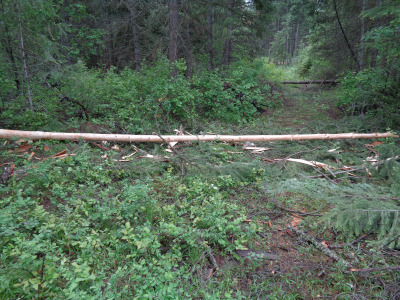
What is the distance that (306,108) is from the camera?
12.5 meters

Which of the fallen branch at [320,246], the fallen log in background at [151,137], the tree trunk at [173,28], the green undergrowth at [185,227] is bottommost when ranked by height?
the fallen branch at [320,246]

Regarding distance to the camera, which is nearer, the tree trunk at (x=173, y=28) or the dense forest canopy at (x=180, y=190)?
the dense forest canopy at (x=180, y=190)

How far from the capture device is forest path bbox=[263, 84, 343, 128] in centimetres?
1081

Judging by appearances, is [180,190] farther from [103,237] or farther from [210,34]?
[210,34]

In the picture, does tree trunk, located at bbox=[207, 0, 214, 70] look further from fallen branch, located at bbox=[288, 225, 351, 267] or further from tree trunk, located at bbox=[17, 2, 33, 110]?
fallen branch, located at bbox=[288, 225, 351, 267]

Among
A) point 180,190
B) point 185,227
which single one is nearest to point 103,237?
point 185,227

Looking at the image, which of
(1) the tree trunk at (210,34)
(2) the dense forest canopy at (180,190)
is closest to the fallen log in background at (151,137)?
(2) the dense forest canopy at (180,190)

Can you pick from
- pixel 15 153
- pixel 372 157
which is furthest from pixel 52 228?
pixel 372 157

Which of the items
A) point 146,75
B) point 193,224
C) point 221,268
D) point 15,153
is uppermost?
point 146,75

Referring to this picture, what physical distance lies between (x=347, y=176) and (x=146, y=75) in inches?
333

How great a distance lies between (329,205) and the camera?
166 inches

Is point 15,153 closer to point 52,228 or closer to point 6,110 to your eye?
point 6,110

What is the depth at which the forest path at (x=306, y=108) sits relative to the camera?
426 inches

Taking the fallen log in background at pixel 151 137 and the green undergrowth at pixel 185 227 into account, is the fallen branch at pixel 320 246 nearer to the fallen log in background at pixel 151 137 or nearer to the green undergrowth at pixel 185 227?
the green undergrowth at pixel 185 227
